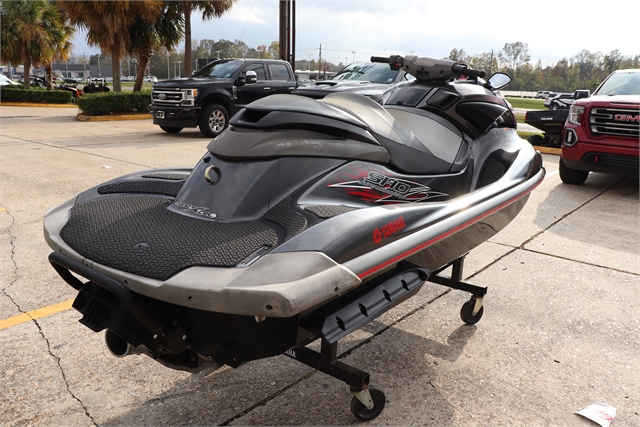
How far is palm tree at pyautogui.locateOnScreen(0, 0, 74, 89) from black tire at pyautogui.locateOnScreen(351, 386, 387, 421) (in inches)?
1165

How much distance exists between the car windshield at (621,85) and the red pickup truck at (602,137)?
0.26 feet

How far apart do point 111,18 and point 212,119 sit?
30.1ft

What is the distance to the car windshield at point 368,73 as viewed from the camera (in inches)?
395

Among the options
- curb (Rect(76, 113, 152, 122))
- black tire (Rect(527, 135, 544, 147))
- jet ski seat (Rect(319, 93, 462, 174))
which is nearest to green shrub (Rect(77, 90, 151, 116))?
curb (Rect(76, 113, 152, 122))

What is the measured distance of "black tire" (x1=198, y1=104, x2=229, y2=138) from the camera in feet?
38.5

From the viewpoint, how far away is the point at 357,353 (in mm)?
2742

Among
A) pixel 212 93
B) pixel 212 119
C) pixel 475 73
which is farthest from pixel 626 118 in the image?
pixel 212 119

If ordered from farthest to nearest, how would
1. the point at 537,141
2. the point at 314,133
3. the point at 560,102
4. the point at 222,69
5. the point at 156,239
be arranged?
the point at 560,102, the point at 222,69, the point at 537,141, the point at 314,133, the point at 156,239

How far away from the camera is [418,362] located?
8.83 feet

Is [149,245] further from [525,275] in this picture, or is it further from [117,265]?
[525,275]

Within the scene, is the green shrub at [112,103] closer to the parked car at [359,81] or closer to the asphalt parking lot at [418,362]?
the parked car at [359,81]

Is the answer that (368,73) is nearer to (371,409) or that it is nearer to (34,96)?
(371,409)

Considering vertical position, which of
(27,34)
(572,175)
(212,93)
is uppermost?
(27,34)

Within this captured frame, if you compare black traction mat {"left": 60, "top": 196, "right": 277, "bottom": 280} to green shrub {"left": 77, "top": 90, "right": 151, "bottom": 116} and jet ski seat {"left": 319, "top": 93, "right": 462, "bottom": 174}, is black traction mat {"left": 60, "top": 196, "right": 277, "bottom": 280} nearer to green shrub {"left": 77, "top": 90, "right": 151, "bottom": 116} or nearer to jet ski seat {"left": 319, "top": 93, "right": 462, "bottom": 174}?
jet ski seat {"left": 319, "top": 93, "right": 462, "bottom": 174}
